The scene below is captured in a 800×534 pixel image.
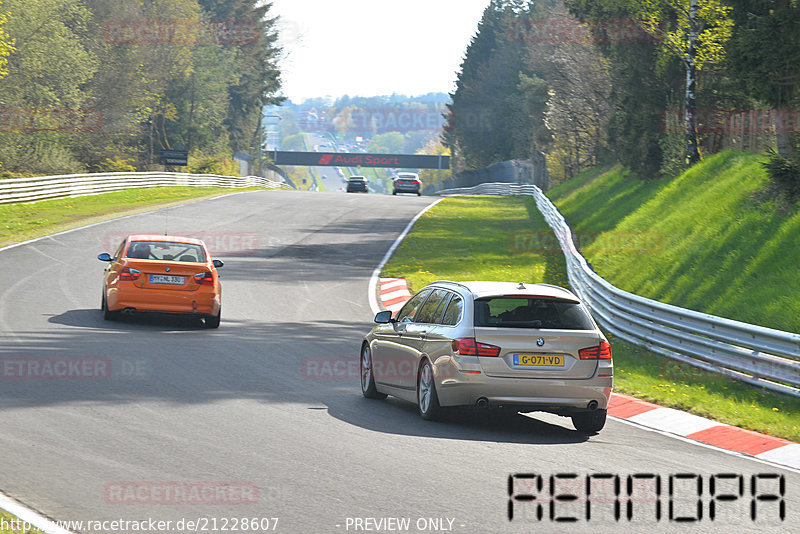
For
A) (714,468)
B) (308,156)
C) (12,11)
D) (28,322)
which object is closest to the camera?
(714,468)

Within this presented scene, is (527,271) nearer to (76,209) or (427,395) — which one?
(427,395)

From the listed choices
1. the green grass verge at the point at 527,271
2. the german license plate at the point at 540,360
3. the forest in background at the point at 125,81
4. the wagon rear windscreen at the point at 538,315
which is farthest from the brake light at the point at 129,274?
the forest in background at the point at 125,81

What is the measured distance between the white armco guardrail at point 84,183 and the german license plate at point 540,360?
3263 cm

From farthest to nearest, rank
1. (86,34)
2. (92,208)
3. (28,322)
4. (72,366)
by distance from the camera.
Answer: (86,34), (92,208), (28,322), (72,366)

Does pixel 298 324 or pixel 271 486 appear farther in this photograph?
pixel 298 324

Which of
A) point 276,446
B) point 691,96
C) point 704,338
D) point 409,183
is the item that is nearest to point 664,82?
point 691,96

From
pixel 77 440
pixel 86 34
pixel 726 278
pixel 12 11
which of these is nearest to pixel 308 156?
pixel 86 34

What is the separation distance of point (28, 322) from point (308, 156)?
126m

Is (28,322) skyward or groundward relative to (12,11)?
groundward

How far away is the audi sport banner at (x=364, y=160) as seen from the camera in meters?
139

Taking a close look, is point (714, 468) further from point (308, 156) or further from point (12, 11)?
point (308, 156)

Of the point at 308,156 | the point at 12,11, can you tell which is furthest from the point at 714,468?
the point at 308,156

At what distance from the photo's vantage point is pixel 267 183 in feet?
306

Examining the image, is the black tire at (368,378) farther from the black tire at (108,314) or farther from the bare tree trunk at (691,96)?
the bare tree trunk at (691,96)
